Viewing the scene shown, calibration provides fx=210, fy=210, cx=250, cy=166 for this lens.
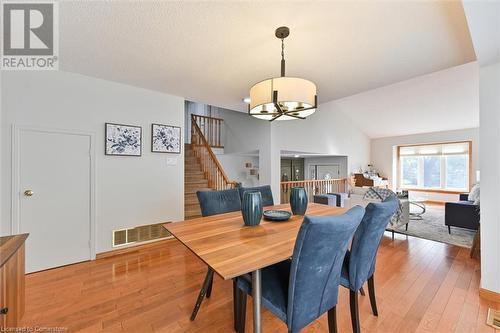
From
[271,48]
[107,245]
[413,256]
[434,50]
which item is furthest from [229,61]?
[413,256]

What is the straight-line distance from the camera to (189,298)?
194 cm

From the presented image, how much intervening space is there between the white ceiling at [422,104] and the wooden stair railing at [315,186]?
91.1 inches

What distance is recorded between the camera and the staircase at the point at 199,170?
14.1 ft

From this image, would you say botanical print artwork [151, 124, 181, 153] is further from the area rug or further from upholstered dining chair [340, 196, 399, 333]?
the area rug

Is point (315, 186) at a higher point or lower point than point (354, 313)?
higher

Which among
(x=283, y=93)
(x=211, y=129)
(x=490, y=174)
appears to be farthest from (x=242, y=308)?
(x=211, y=129)

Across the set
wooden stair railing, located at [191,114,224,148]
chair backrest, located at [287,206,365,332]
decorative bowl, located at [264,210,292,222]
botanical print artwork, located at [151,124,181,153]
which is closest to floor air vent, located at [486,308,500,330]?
chair backrest, located at [287,206,365,332]

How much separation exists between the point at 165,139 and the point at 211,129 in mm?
3077

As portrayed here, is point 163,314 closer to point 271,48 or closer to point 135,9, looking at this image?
point 135,9

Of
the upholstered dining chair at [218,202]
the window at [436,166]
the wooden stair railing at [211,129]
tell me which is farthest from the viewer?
the window at [436,166]

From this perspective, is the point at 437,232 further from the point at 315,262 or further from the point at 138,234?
the point at 138,234

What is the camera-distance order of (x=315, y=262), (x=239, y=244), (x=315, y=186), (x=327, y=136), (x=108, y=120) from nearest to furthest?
(x=315, y=262), (x=239, y=244), (x=108, y=120), (x=315, y=186), (x=327, y=136)

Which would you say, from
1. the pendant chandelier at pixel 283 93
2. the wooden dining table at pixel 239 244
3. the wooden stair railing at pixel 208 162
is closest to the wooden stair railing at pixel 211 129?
the wooden stair railing at pixel 208 162

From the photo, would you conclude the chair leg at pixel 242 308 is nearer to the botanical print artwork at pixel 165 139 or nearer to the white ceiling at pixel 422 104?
the botanical print artwork at pixel 165 139
